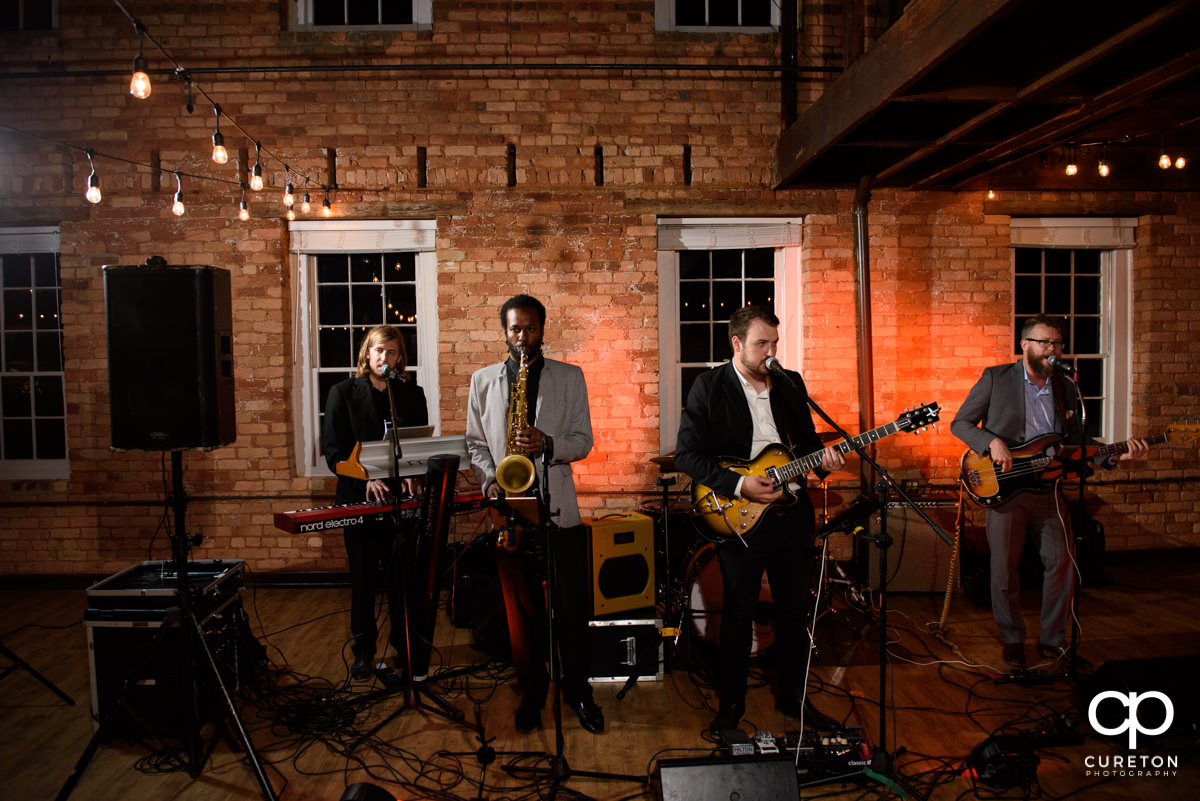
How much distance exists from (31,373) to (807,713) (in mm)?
6963

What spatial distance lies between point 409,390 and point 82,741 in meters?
2.42

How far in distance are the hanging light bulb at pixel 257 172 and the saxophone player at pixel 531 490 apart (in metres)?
2.33

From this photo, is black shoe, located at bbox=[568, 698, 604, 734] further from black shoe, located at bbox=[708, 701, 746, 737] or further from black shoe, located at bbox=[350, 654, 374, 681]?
black shoe, located at bbox=[350, 654, 374, 681]

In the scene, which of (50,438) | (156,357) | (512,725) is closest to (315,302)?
(50,438)

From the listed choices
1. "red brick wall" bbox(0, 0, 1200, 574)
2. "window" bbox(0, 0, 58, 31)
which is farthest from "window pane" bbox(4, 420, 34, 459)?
"window" bbox(0, 0, 58, 31)

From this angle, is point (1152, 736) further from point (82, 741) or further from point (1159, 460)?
point (82, 741)

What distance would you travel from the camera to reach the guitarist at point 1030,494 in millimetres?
4020

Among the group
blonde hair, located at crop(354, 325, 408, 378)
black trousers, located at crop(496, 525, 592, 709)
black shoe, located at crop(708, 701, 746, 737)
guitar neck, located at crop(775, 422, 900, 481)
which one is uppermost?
blonde hair, located at crop(354, 325, 408, 378)

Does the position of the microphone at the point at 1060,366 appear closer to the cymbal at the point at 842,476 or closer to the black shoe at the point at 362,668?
the cymbal at the point at 842,476

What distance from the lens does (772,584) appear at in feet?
10.8

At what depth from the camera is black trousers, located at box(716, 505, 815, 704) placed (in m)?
3.21

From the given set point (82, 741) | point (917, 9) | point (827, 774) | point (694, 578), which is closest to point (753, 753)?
point (827, 774)

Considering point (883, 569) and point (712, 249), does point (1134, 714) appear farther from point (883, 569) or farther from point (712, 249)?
point (712, 249)

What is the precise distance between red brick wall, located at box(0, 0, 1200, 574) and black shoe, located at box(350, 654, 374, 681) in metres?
1.90
